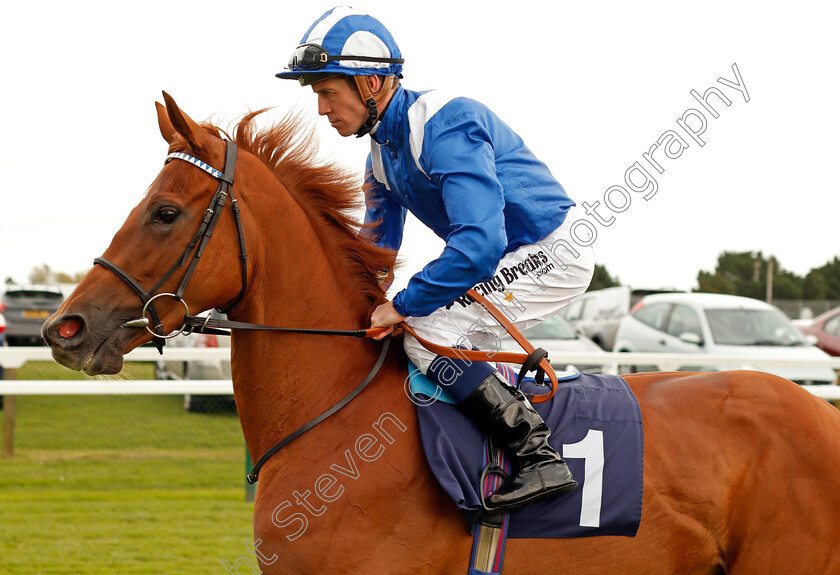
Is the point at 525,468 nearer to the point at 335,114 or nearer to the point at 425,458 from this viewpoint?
the point at 425,458

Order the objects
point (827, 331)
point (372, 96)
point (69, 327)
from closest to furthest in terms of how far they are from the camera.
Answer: point (69, 327) < point (372, 96) < point (827, 331)

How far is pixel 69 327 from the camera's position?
2.15m

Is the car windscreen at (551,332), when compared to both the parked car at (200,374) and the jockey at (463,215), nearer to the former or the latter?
the parked car at (200,374)

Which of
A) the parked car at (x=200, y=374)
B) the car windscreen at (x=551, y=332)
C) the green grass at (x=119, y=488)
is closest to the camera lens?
the green grass at (x=119, y=488)

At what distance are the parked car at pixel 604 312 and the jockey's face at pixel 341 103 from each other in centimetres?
1338

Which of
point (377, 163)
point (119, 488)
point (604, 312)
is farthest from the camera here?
point (604, 312)

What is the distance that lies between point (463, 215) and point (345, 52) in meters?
0.68

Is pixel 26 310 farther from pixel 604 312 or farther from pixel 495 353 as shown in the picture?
Answer: pixel 495 353

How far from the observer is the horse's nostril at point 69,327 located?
2.13 m

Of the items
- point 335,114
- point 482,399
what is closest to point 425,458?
point 482,399

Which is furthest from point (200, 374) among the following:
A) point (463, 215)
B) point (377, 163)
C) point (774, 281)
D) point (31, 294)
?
point (774, 281)

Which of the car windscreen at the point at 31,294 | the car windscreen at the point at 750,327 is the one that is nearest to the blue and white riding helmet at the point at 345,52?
the car windscreen at the point at 750,327

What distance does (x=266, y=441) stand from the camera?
241cm

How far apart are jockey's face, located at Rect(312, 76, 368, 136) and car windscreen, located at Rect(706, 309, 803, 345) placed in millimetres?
8490
